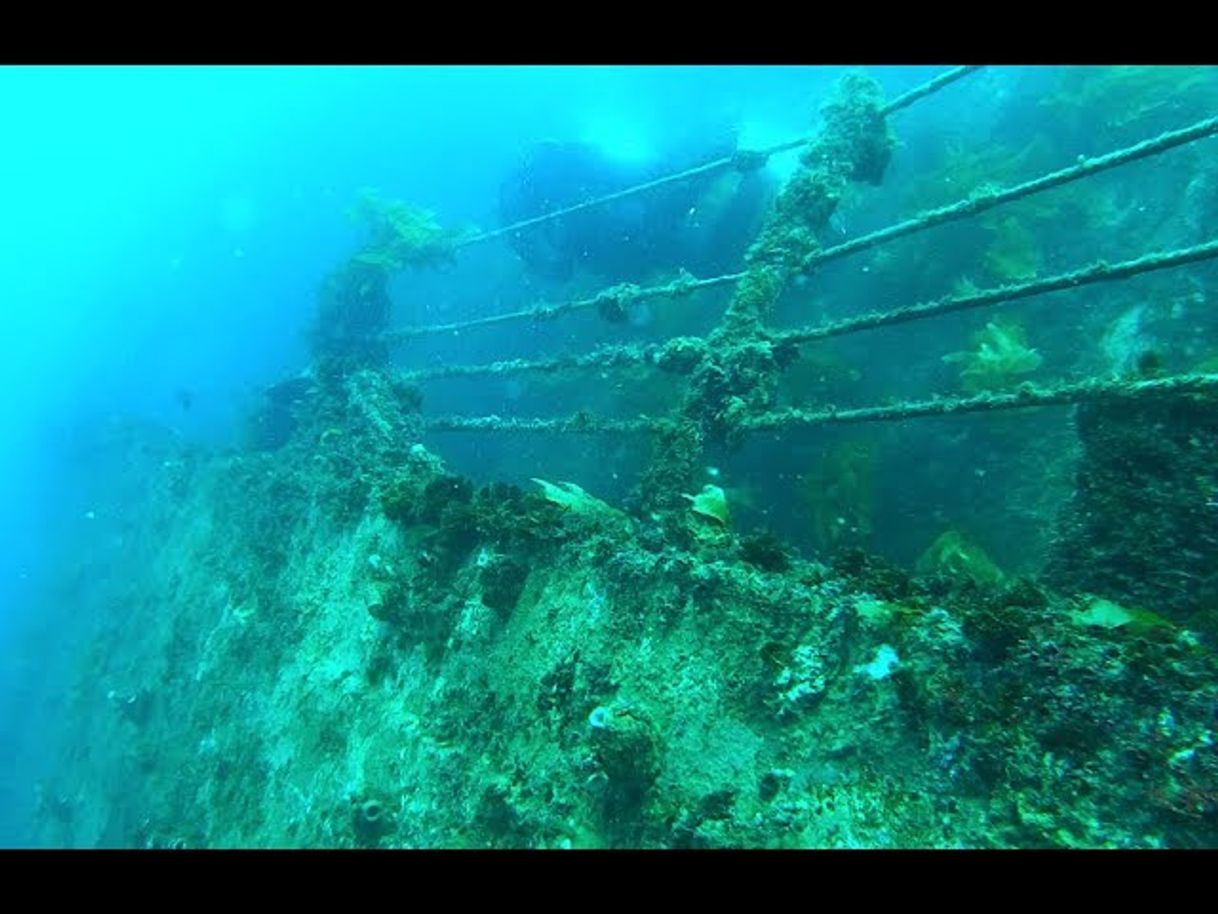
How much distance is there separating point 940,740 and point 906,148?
1597 cm

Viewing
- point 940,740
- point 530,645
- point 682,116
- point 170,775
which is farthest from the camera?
point 682,116

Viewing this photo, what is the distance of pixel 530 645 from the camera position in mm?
4809
